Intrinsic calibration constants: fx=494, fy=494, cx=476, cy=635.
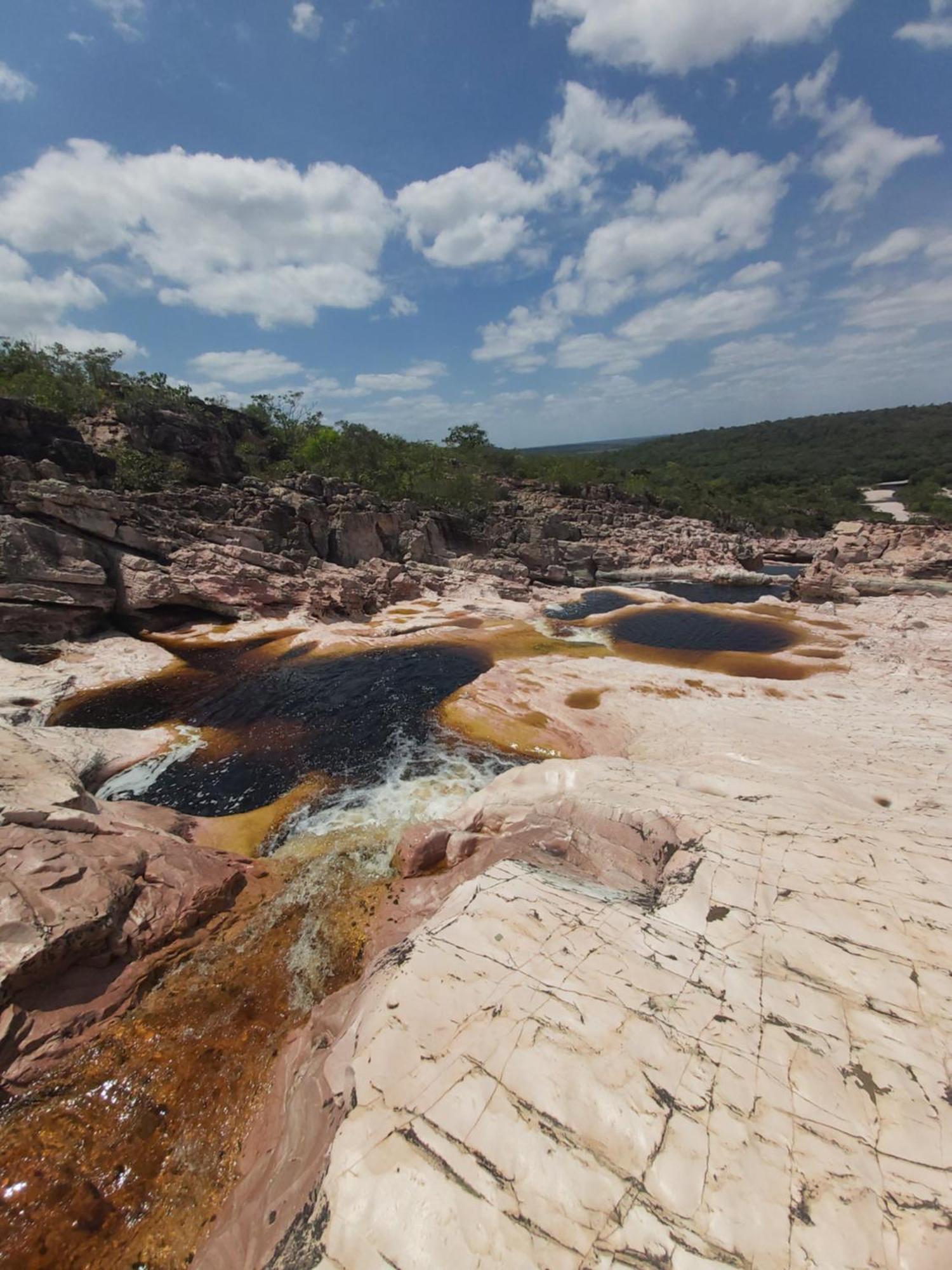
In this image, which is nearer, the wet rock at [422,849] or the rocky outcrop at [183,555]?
the wet rock at [422,849]

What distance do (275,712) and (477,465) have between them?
238ft

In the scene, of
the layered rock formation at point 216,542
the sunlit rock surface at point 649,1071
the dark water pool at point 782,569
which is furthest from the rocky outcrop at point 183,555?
the dark water pool at point 782,569

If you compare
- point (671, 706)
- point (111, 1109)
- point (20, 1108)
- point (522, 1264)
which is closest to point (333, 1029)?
point (111, 1109)

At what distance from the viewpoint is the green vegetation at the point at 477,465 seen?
6038 centimetres

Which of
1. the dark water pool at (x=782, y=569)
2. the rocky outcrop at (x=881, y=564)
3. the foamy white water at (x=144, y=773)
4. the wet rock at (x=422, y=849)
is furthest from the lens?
the dark water pool at (x=782, y=569)

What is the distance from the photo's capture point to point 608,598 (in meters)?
45.2

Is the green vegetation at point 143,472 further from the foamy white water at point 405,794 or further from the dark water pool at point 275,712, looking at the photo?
the foamy white water at point 405,794

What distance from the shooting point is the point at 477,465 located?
8531 cm

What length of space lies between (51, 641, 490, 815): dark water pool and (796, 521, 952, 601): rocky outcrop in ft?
101

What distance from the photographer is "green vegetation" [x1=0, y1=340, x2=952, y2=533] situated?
6038 cm

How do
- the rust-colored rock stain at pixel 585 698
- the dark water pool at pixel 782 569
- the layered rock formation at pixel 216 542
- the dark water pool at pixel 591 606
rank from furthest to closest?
the dark water pool at pixel 782 569 → the dark water pool at pixel 591 606 → the layered rock formation at pixel 216 542 → the rust-colored rock stain at pixel 585 698

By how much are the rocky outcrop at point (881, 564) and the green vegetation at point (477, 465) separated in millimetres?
23865

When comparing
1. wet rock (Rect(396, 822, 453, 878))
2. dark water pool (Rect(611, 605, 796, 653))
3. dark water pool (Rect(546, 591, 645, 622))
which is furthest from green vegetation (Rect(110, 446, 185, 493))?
wet rock (Rect(396, 822, 453, 878))

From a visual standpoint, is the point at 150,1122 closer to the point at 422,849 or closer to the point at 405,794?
the point at 422,849
